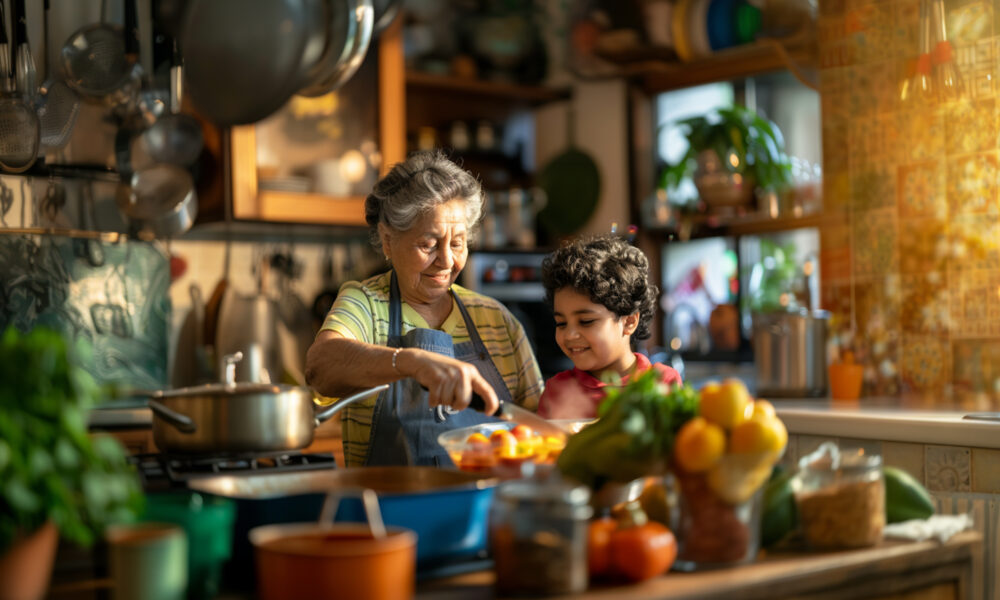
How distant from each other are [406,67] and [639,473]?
312 centimetres

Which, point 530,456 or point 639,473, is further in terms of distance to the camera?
point 530,456

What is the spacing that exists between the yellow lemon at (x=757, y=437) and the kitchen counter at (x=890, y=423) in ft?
4.65

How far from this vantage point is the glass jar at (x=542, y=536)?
1001 mm

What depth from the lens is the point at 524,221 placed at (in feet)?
13.8

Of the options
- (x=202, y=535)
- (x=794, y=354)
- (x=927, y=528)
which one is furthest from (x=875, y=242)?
(x=202, y=535)

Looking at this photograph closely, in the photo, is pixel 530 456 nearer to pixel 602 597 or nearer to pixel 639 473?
pixel 639 473

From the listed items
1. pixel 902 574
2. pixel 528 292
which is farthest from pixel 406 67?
pixel 902 574

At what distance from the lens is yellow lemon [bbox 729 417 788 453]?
111 cm

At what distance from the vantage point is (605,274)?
2.02m

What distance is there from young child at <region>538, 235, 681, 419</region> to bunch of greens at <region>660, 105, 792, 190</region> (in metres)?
1.56

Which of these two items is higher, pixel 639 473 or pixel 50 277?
pixel 50 277

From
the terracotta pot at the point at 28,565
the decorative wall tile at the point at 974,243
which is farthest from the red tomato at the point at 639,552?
the decorative wall tile at the point at 974,243

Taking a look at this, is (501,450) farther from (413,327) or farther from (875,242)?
(875,242)

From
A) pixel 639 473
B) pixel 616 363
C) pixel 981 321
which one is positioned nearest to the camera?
pixel 639 473
